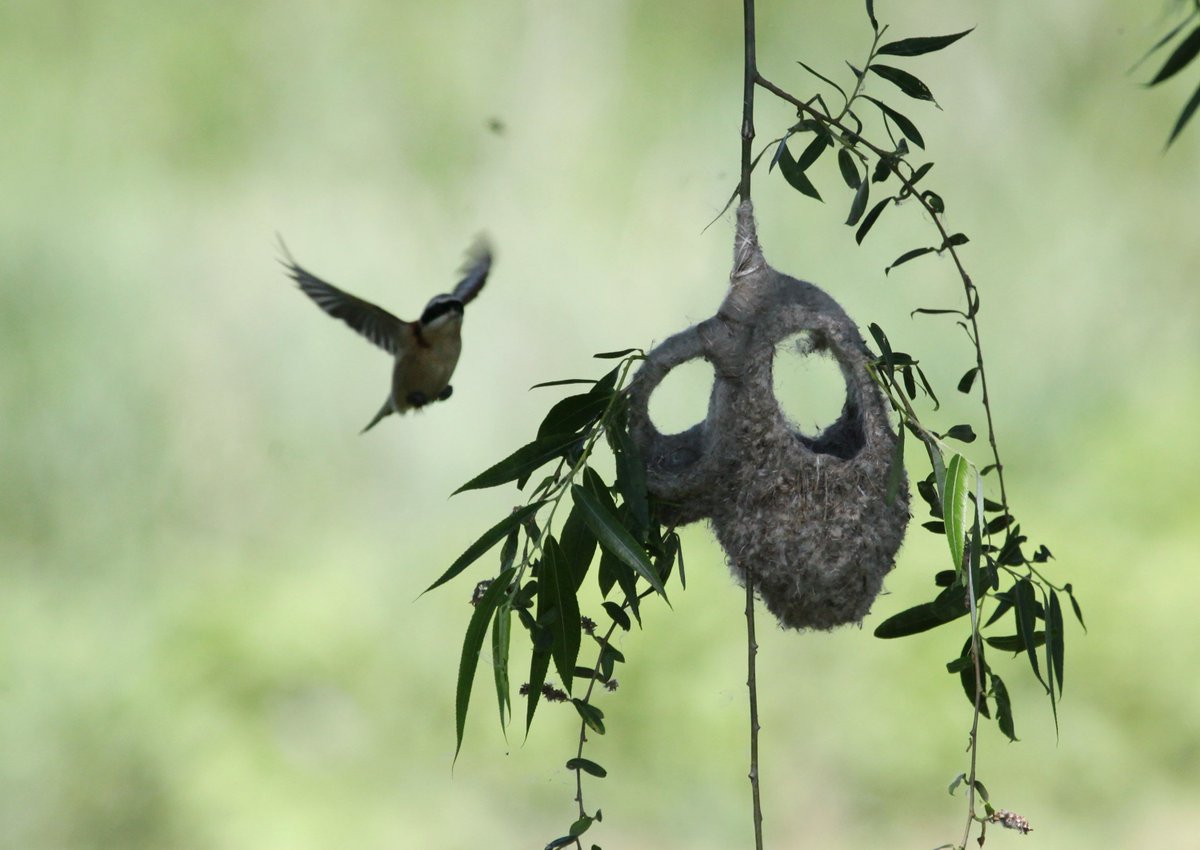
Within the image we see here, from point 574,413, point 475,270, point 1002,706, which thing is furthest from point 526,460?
point 1002,706

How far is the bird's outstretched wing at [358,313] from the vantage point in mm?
1507

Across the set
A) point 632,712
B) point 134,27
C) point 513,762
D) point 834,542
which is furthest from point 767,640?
point 134,27

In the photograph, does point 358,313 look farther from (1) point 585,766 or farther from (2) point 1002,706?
(2) point 1002,706

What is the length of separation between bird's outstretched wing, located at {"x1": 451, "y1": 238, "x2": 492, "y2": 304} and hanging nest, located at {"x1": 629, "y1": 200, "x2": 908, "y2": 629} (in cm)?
26

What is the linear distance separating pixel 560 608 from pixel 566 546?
0.42 feet

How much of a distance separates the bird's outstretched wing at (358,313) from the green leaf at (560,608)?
36 centimetres

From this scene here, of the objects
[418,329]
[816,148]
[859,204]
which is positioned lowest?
[418,329]

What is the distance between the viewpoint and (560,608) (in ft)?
4.75

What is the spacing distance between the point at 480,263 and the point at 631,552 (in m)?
0.51

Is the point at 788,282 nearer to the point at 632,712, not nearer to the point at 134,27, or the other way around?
the point at 632,712

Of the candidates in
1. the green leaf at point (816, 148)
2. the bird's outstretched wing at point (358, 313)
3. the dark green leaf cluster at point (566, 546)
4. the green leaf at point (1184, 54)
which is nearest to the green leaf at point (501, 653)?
the dark green leaf cluster at point (566, 546)

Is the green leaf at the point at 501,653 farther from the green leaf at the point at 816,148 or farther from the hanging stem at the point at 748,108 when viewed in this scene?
the green leaf at the point at 816,148

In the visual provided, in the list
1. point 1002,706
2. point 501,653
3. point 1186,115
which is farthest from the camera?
point 1002,706

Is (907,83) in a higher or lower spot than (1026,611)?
higher
